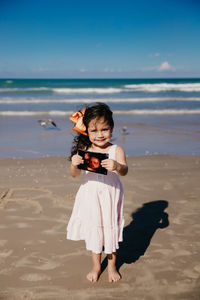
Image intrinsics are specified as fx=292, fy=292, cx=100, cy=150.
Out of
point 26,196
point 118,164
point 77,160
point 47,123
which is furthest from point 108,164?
point 47,123

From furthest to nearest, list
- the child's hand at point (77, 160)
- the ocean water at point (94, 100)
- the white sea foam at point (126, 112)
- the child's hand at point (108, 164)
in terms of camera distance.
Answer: the ocean water at point (94, 100)
the white sea foam at point (126, 112)
the child's hand at point (77, 160)
the child's hand at point (108, 164)

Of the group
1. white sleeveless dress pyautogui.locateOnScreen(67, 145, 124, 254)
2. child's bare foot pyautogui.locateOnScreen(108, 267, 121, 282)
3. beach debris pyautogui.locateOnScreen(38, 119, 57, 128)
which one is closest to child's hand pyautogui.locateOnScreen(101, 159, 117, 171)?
white sleeveless dress pyautogui.locateOnScreen(67, 145, 124, 254)

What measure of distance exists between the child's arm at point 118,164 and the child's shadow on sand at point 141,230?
1044 mm

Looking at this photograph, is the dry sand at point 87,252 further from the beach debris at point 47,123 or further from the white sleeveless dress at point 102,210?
the beach debris at point 47,123

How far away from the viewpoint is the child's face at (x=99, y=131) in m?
2.47

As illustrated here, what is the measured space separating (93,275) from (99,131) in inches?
51.0

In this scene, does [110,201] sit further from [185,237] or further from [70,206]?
[70,206]

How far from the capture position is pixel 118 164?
234cm

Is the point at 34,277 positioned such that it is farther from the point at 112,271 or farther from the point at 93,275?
the point at 112,271

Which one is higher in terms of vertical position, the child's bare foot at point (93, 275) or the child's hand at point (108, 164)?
the child's hand at point (108, 164)

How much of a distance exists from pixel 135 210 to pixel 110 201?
1751 mm

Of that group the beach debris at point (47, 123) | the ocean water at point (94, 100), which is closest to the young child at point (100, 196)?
the ocean water at point (94, 100)

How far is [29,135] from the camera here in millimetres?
9328

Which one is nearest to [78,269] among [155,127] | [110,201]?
[110,201]
